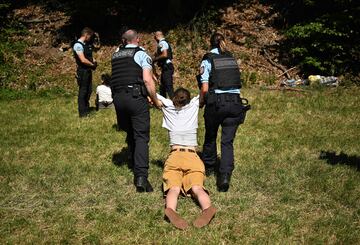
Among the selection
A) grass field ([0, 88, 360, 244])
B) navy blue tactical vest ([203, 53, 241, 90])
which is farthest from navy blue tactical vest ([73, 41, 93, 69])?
navy blue tactical vest ([203, 53, 241, 90])

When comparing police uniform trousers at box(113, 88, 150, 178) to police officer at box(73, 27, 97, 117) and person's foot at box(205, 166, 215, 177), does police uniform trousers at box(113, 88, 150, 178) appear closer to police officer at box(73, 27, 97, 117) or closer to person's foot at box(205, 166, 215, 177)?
person's foot at box(205, 166, 215, 177)

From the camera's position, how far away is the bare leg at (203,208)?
566cm

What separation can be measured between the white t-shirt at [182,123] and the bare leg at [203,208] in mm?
776

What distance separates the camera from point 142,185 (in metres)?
6.75

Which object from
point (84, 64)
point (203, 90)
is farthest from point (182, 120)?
point (84, 64)

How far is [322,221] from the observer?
5.74 metres

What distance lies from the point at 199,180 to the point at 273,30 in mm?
12879

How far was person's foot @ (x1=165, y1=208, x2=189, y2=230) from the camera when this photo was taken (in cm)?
559

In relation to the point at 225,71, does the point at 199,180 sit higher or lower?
lower

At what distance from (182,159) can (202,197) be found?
0.70 metres

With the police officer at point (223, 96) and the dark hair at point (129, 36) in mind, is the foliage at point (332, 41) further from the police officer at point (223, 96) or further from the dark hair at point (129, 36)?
the dark hair at point (129, 36)

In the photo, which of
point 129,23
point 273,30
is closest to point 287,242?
point 273,30

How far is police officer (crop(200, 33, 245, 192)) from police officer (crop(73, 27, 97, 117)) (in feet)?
15.7

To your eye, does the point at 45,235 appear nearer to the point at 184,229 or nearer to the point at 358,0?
the point at 184,229
